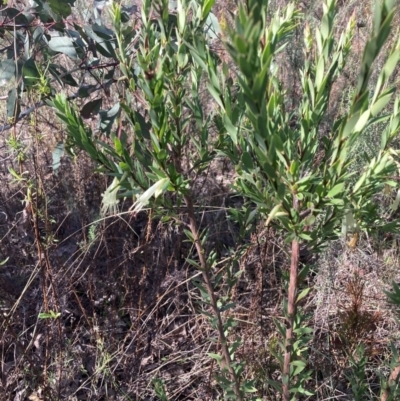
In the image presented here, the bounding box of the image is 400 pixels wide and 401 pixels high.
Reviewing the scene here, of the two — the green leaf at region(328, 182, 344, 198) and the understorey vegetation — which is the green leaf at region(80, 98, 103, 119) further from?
the green leaf at region(328, 182, 344, 198)

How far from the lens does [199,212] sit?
1507mm

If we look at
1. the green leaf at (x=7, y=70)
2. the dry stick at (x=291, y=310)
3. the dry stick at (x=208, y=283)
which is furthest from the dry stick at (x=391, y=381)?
the green leaf at (x=7, y=70)

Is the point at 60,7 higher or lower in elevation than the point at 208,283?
higher

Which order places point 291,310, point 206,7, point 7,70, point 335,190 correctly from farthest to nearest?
1. point 7,70
2. point 291,310
3. point 206,7
4. point 335,190

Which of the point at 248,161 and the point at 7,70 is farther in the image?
the point at 7,70

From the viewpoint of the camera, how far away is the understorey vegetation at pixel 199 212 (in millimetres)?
897

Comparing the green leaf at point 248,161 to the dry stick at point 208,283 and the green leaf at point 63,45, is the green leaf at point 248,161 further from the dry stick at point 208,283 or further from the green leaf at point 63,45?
the green leaf at point 63,45

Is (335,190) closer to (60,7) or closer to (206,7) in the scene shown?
(206,7)

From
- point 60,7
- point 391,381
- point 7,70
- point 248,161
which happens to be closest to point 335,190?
point 248,161

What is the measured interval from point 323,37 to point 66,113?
0.57 meters

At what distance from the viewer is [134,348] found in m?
2.12

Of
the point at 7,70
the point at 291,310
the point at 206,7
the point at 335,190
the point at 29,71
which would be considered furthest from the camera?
the point at 7,70

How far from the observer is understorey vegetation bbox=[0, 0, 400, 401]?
90 centimetres

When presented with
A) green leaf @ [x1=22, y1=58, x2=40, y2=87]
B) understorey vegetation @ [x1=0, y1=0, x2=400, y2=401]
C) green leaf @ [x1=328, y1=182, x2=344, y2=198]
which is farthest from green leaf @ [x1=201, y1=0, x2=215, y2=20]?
green leaf @ [x1=22, y1=58, x2=40, y2=87]
